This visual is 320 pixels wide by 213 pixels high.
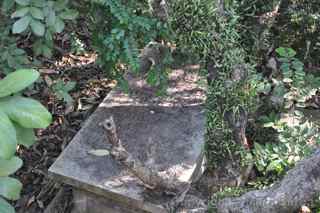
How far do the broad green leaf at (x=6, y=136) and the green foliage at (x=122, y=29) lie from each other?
653 mm

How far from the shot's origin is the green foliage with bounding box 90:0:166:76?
1699mm

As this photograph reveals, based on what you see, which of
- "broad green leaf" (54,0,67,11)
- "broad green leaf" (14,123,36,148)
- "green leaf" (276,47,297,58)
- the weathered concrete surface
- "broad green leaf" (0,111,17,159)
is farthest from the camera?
"green leaf" (276,47,297,58)

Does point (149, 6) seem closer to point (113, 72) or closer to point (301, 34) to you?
point (113, 72)

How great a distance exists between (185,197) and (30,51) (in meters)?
1.57

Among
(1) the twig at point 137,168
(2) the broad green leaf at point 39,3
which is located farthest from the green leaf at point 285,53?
(2) the broad green leaf at point 39,3

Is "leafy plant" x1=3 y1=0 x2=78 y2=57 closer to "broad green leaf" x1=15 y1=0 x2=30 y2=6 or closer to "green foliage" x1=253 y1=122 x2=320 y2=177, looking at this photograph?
"broad green leaf" x1=15 y1=0 x2=30 y2=6

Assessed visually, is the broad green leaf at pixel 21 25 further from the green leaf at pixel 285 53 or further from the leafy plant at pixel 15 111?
the green leaf at pixel 285 53

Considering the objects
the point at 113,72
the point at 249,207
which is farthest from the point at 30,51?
the point at 249,207

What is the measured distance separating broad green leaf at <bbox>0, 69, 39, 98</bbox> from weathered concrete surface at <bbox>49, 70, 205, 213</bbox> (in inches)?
33.6

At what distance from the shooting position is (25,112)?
3.94 feet

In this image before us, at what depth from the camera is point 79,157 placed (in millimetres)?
2104

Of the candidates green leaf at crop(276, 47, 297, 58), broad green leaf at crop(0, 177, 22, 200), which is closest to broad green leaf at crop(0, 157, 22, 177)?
broad green leaf at crop(0, 177, 22, 200)

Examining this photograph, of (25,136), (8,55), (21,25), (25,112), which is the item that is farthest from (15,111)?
(8,55)

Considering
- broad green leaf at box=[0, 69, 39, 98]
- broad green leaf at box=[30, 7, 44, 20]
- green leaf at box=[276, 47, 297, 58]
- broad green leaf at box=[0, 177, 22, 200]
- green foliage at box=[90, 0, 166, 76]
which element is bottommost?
broad green leaf at box=[0, 177, 22, 200]
